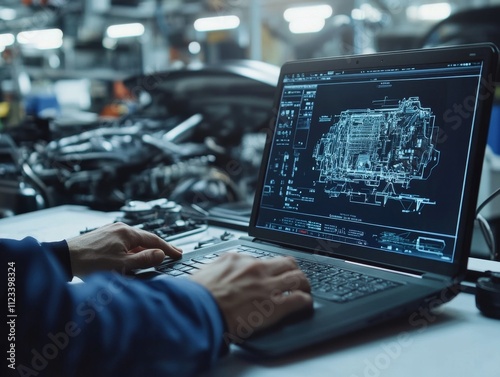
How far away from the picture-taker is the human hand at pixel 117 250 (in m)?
0.86

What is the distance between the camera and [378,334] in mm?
651

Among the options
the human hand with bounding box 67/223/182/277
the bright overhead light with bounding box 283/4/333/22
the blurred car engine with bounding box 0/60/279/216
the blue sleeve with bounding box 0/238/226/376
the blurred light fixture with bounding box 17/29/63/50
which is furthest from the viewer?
the blurred light fixture with bounding box 17/29/63/50

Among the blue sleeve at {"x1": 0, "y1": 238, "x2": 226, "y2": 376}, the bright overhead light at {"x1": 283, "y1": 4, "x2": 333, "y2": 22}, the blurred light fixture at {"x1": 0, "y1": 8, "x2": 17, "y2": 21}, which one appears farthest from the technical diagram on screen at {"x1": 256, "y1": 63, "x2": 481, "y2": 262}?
the blurred light fixture at {"x1": 0, "y1": 8, "x2": 17, "y2": 21}

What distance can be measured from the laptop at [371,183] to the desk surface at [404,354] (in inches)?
0.9

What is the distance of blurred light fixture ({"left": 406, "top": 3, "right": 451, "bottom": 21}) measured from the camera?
6.08 meters

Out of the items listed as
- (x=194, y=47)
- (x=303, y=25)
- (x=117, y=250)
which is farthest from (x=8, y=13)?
(x=117, y=250)

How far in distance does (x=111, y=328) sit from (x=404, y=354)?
0.31 meters

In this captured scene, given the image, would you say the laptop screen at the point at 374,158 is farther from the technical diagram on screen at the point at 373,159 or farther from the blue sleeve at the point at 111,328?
the blue sleeve at the point at 111,328

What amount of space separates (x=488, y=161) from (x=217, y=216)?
1.19 meters

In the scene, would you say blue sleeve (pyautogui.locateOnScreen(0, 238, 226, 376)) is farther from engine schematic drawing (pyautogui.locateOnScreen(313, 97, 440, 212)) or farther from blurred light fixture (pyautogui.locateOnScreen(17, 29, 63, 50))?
blurred light fixture (pyautogui.locateOnScreen(17, 29, 63, 50))

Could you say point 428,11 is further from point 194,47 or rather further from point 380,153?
point 380,153

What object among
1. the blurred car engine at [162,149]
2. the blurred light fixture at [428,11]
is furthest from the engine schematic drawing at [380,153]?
the blurred light fixture at [428,11]

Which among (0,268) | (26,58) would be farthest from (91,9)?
(0,268)

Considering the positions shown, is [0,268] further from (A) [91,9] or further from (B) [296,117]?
(A) [91,9]
